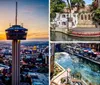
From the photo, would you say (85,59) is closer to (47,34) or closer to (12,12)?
(47,34)

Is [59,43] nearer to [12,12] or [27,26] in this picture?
[27,26]

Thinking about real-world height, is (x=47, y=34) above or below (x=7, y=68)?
above

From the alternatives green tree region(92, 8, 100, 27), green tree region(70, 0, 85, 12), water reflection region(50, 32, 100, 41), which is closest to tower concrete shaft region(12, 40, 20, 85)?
water reflection region(50, 32, 100, 41)

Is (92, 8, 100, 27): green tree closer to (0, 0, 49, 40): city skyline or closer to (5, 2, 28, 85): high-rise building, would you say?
(0, 0, 49, 40): city skyline

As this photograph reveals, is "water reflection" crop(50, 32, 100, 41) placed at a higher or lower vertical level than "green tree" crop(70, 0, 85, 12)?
lower

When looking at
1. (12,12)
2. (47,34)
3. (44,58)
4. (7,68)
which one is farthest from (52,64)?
(12,12)

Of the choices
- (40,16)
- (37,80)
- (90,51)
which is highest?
(40,16)

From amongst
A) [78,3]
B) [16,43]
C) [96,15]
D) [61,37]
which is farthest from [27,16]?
[96,15]
